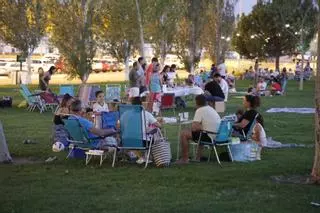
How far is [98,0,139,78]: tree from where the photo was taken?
125 feet

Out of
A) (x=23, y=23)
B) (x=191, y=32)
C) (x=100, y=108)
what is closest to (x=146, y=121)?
(x=100, y=108)

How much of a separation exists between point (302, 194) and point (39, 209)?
10.3ft

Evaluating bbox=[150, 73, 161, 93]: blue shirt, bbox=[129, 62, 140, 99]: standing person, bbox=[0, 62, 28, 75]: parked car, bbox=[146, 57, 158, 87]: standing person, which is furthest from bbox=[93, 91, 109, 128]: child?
bbox=[0, 62, 28, 75]: parked car

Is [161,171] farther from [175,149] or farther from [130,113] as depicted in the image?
[175,149]

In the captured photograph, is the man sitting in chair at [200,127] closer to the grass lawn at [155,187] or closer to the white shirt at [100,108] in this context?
the grass lawn at [155,187]

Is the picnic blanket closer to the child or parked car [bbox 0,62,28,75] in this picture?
the child

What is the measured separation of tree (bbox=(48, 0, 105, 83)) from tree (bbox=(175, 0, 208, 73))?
9895 mm

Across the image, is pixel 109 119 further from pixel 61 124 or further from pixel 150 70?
pixel 150 70

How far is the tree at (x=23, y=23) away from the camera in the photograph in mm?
36719

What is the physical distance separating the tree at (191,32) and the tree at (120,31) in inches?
121

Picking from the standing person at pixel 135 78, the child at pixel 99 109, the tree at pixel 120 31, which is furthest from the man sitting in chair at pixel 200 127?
the tree at pixel 120 31

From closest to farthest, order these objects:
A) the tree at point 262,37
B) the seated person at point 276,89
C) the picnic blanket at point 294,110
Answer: the picnic blanket at point 294,110, the seated person at point 276,89, the tree at point 262,37

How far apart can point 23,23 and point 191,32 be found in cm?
1084

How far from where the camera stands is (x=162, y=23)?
4225cm
